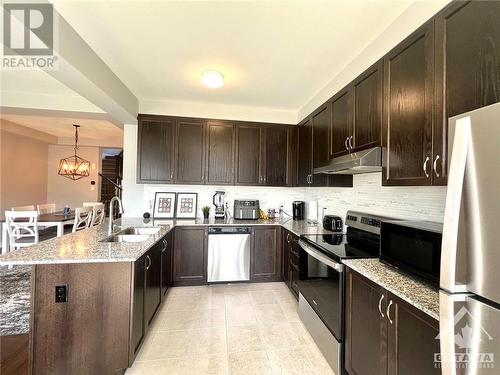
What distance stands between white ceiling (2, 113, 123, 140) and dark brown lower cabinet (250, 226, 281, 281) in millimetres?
3634

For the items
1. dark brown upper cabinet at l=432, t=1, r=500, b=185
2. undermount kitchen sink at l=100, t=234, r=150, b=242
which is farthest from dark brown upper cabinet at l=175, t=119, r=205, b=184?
dark brown upper cabinet at l=432, t=1, r=500, b=185

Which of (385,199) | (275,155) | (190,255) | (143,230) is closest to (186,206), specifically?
(190,255)

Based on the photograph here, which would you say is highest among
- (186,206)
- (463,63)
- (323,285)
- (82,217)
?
(463,63)

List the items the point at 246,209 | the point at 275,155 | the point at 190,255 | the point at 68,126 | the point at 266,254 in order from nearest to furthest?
the point at 190,255 < the point at 266,254 < the point at 246,209 < the point at 275,155 < the point at 68,126

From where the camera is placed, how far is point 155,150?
3373 millimetres

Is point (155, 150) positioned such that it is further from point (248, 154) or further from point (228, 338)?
Answer: point (228, 338)

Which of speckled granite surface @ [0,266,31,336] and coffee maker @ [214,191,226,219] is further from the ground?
coffee maker @ [214,191,226,219]

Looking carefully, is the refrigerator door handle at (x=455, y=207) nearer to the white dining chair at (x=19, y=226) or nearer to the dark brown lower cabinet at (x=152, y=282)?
the dark brown lower cabinet at (x=152, y=282)

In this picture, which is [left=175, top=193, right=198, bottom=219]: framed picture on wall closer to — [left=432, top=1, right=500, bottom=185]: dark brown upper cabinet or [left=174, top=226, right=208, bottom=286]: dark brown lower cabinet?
[left=174, top=226, right=208, bottom=286]: dark brown lower cabinet

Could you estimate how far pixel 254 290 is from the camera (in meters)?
3.13

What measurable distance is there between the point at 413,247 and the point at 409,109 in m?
0.83

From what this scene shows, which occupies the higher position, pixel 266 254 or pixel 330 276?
pixel 330 276

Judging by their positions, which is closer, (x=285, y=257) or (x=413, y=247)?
(x=413, y=247)

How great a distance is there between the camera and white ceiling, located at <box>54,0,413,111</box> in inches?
63.6
